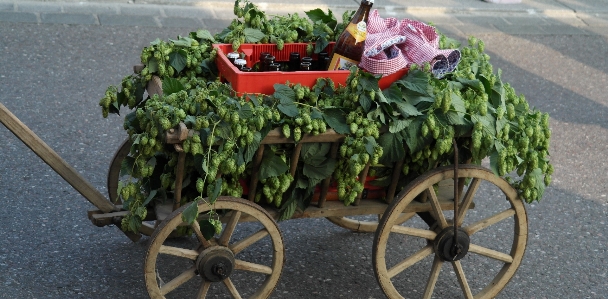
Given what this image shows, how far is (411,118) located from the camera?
2.59m

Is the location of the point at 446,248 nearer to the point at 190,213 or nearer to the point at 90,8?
the point at 190,213

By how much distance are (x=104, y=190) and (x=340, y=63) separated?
1448mm

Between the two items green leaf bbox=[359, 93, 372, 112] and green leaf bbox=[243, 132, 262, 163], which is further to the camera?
green leaf bbox=[359, 93, 372, 112]

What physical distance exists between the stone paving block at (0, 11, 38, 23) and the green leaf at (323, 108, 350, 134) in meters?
3.72

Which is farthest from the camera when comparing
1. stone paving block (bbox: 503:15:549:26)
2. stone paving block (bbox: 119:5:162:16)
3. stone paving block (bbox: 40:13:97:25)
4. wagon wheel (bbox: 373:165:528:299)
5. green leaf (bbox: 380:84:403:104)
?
stone paving block (bbox: 503:15:549:26)

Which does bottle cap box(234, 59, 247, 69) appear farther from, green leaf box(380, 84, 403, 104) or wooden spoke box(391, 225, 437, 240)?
wooden spoke box(391, 225, 437, 240)

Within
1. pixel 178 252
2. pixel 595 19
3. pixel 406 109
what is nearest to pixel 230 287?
pixel 178 252

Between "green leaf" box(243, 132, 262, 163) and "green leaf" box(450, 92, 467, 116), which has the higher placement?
"green leaf" box(450, 92, 467, 116)

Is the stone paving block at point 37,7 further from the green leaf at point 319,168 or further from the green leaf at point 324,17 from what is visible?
the green leaf at point 319,168

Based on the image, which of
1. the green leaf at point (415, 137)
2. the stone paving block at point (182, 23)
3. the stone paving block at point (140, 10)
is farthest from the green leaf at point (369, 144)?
the stone paving block at point (140, 10)

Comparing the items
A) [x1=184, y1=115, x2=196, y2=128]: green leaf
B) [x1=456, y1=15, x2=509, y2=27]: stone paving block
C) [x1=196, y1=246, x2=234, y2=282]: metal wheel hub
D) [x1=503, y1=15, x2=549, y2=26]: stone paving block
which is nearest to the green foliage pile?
[x1=184, y1=115, x2=196, y2=128]: green leaf

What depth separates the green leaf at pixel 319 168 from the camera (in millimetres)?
2584

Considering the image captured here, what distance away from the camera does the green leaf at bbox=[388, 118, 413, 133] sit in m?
2.54

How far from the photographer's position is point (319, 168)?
2.59 metres
